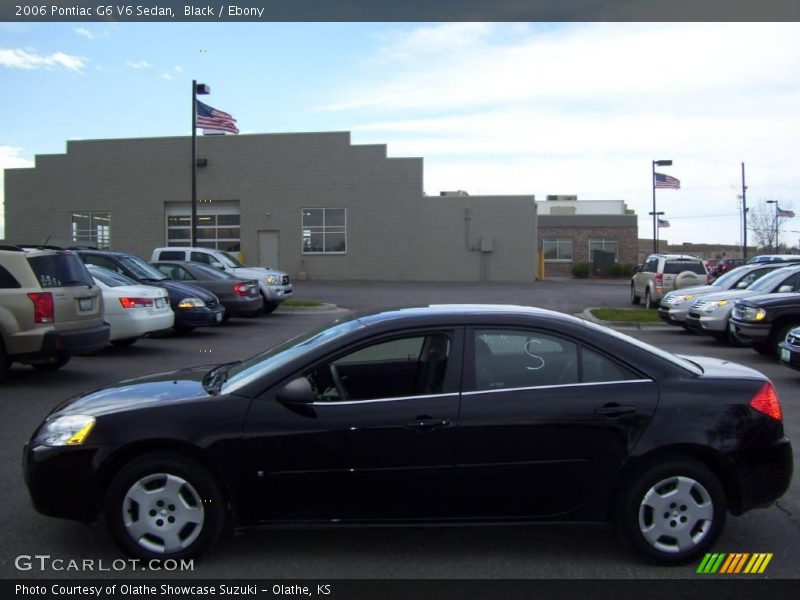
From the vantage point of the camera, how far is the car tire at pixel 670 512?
4.39 meters

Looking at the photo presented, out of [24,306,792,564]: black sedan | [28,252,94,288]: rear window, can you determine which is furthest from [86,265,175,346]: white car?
[24,306,792,564]: black sedan

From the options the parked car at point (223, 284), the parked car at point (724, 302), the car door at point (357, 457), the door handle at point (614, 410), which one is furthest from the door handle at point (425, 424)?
the parked car at point (223, 284)

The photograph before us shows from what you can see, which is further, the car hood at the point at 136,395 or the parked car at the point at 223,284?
the parked car at the point at 223,284

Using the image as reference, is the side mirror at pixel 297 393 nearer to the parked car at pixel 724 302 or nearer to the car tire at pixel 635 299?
the parked car at pixel 724 302

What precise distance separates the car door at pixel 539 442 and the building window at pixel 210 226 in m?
36.6

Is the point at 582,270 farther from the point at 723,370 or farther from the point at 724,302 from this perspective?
the point at 723,370

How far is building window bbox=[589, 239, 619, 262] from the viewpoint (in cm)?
5250

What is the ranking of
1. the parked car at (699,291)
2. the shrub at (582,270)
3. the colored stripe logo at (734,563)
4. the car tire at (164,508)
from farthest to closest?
the shrub at (582,270) < the parked car at (699,291) < the colored stripe logo at (734,563) < the car tire at (164,508)

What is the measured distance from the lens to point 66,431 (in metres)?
4.47

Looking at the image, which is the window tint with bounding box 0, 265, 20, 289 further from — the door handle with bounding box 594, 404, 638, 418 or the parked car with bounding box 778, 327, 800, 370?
the parked car with bounding box 778, 327, 800, 370

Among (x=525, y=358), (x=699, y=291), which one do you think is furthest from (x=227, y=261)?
(x=525, y=358)

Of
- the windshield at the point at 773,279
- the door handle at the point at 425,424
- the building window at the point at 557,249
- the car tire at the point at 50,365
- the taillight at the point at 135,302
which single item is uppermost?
the building window at the point at 557,249

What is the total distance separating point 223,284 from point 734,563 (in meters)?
15.3

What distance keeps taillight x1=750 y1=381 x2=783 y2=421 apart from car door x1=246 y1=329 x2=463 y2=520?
1863 millimetres
